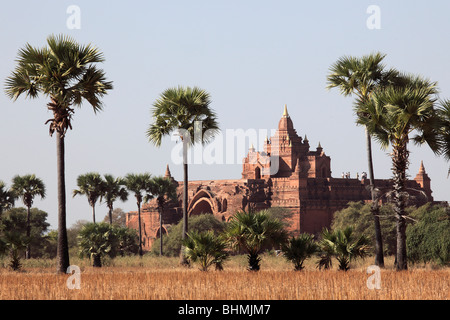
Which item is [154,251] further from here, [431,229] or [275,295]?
[275,295]

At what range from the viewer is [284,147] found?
8744 cm

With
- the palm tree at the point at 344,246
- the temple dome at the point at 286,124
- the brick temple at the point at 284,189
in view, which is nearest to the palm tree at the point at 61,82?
the palm tree at the point at 344,246

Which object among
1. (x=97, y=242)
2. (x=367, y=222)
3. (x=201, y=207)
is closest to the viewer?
(x=97, y=242)

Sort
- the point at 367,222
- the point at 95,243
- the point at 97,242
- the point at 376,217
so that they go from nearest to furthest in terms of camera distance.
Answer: the point at 376,217, the point at 95,243, the point at 97,242, the point at 367,222

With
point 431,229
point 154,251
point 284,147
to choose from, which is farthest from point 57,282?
point 284,147

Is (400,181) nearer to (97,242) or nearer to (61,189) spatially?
(61,189)

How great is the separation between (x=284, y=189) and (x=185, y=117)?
154ft

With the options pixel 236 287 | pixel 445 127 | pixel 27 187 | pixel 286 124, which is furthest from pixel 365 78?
pixel 286 124

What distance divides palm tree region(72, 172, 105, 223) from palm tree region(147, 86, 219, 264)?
72.7ft

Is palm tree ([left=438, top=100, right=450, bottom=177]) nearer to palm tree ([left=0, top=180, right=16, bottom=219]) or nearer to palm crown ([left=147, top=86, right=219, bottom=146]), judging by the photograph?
palm crown ([left=147, top=86, right=219, bottom=146])

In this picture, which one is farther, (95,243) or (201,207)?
(201,207)

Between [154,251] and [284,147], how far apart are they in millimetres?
25926

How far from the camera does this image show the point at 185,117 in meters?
32.6

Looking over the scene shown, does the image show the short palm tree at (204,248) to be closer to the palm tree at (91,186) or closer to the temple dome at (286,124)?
the palm tree at (91,186)
